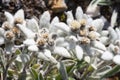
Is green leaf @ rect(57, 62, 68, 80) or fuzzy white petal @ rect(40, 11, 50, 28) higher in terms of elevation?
fuzzy white petal @ rect(40, 11, 50, 28)

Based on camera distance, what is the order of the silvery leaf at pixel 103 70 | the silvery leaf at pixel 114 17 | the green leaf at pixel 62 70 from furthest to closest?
the silvery leaf at pixel 114 17
the silvery leaf at pixel 103 70
the green leaf at pixel 62 70

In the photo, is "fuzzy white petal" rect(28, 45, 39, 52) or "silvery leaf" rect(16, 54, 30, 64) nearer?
"fuzzy white petal" rect(28, 45, 39, 52)

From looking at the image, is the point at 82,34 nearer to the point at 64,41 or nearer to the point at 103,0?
the point at 64,41

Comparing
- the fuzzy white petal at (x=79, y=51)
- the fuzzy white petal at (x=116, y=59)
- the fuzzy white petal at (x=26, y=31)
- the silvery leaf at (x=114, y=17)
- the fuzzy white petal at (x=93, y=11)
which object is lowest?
the fuzzy white petal at (x=116, y=59)

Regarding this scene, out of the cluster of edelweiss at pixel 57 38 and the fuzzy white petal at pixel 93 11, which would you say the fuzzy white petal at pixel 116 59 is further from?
the fuzzy white petal at pixel 93 11

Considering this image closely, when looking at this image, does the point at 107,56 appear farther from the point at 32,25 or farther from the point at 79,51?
the point at 32,25

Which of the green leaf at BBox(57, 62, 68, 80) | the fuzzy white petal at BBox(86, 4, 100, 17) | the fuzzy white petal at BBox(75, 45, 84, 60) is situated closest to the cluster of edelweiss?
the fuzzy white petal at BBox(75, 45, 84, 60)

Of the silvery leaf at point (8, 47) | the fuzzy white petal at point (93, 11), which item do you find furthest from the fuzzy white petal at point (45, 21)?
the fuzzy white petal at point (93, 11)

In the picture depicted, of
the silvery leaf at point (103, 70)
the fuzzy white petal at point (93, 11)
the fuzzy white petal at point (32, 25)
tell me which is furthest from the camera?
the fuzzy white petal at point (93, 11)

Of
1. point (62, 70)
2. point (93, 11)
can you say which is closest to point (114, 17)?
point (93, 11)

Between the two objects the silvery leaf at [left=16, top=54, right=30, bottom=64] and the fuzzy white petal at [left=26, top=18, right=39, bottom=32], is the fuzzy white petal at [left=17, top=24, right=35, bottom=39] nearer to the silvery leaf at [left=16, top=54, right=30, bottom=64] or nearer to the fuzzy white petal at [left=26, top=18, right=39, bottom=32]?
the fuzzy white petal at [left=26, top=18, right=39, bottom=32]

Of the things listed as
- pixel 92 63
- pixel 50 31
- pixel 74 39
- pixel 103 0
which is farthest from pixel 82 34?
pixel 103 0
